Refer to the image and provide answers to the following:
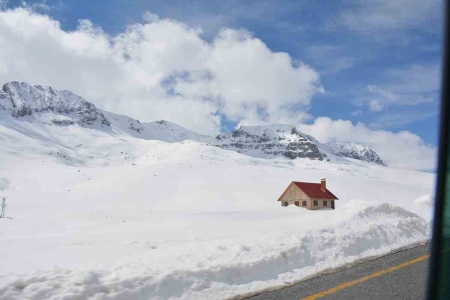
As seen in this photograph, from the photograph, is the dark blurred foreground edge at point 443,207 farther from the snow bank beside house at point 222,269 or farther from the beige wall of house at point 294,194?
the beige wall of house at point 294,194

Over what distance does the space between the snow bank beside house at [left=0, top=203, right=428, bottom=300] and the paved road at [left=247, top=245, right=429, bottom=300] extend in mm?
438

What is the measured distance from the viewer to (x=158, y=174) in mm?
84188

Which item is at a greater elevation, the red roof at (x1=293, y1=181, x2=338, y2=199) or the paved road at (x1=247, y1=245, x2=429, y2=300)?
the paved road at (x1=247, y1=245, x2=429, y2=300)

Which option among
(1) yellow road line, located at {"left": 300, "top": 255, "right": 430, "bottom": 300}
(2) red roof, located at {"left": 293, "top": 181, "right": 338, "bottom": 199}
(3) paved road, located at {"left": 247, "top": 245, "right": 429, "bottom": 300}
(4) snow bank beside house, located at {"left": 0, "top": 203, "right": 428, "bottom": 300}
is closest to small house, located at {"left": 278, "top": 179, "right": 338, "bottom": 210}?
(2) red roof, located at {"left": 293, "top": 181, "right": 338, "bottom": 199}

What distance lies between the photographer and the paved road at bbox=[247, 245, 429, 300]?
656 cm

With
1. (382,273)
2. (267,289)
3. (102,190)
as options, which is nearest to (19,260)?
(267,289)

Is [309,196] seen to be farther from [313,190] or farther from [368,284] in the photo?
[368,284]

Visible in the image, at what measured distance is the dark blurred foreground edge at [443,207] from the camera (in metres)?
3.35

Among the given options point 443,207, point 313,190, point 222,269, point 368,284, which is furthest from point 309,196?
point 443,207

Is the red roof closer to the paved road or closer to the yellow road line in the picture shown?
the yellow road line

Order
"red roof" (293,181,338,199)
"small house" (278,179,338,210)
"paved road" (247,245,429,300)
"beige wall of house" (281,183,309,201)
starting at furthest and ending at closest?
"red roof" (293,181,338,199), "beige wall of house" (281,183,309,201), "small house" (278,179,338,210), "paved road" (247,245,429,300)

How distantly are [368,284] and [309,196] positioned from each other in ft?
135

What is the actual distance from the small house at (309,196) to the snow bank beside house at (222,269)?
36.2 metres

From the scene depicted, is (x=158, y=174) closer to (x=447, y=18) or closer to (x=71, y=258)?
(x=71, y=258)
